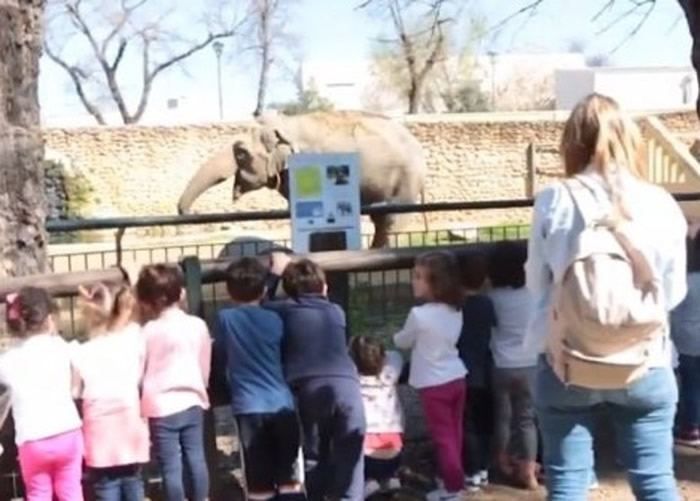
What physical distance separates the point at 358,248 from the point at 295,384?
1598 millimetres

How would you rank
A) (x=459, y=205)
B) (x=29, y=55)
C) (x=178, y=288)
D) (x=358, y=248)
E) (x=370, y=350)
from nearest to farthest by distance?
(x=178, y=288) < (x=370, y=350) < (x=29, y=55) < (x=358, y=248) < (x=459, y=205)

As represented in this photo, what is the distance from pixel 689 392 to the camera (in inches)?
280

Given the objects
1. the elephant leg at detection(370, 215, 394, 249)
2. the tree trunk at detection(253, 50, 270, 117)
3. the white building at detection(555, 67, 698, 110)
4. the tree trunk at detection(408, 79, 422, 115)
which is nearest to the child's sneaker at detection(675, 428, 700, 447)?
the elephant leg at detection(370, 215, 394, 249)

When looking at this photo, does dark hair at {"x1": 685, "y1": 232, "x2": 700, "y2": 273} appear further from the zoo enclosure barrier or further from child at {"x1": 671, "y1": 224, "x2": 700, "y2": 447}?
the zoo enclosure barrier

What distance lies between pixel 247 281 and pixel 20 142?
169 cm

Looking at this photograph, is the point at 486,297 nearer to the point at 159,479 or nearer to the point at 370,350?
the point at 370,350

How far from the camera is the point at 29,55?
6.57 meters

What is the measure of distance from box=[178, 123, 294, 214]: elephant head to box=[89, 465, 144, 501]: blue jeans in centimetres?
1342

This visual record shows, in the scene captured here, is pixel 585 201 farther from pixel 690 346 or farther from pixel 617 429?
pixel 690 346

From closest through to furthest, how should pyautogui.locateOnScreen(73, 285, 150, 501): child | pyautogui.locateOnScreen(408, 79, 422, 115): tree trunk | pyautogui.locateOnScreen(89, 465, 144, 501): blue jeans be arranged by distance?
pyautogui.locateOnScreen(73, 285, 150, 501): child → pyautogui.locateOnScreen(89, 465, 144, 501): blue jeans → pyautogui.locateOnScreen(408, 79, 422, 115): tree trunk

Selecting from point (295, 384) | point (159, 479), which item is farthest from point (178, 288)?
point (159, 479)

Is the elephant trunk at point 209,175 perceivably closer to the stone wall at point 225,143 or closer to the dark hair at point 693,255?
the stone wall at point 225,143

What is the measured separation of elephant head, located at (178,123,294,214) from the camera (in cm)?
1936

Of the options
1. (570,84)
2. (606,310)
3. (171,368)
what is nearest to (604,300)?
(606,310)
